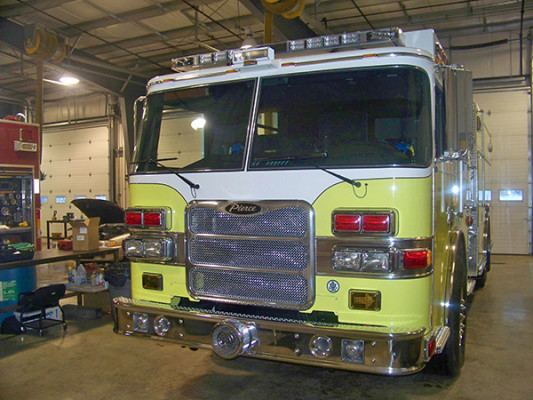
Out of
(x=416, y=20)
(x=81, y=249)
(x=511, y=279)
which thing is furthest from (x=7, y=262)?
(x=416, y=20)

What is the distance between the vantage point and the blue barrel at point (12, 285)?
6.11 metres

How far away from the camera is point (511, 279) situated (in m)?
9.69

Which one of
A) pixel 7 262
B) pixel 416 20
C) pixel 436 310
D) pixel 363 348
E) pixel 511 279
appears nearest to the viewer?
pixel 363 348

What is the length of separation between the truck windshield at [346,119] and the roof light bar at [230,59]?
181mm

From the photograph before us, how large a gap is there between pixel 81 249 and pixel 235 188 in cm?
442

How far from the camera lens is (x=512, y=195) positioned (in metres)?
13.5

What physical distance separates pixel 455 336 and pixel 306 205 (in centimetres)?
206

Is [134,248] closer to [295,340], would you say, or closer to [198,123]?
[198,123]

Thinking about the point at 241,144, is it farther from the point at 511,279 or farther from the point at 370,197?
the point at 511,279

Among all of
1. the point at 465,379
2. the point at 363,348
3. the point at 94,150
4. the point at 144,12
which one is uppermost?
the point at 144,12

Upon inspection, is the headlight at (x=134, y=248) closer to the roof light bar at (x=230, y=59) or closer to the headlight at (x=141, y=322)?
the headlight at (x=141, y=322)

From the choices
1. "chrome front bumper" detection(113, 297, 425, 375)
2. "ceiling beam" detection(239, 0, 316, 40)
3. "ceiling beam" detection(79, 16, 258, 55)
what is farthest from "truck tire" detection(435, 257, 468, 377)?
"ceiling beam" detection(79, 16, 258, 55)

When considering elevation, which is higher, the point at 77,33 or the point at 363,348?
the point at 77,33

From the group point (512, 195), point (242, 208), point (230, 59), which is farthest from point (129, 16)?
point (512, 195)
